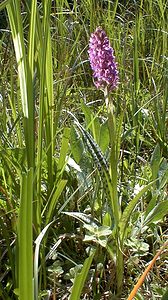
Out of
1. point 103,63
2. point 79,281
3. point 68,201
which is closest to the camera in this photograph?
point 79,281

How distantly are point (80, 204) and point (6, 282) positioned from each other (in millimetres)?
235

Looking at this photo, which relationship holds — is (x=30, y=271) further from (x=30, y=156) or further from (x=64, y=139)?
(x=64, y=139)

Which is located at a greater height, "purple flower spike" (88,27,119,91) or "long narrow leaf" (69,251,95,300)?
"purple flower spike" (88,27,119,91)

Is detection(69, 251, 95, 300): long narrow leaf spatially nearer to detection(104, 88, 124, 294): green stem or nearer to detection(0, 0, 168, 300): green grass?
detection(0, 0, 168, 300): green grass

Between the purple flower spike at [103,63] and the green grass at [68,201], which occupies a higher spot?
the purple flower spike at [103,63]

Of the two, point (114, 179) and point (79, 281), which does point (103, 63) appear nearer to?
point (114, 179)

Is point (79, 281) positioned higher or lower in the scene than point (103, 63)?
lower

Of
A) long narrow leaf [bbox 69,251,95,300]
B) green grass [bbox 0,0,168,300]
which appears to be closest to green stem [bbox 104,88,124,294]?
green grass [bbox 0,0,168,300]

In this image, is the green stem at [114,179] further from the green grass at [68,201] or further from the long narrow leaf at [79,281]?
the long narrow leaf at [79,281]

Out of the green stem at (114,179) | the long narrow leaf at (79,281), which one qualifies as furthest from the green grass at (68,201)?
the long narrow leaf at (79,281)

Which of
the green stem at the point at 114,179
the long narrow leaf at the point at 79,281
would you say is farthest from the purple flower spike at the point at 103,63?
the long narrow leaf at the point at 79,281

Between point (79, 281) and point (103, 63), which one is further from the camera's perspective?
point (103, 63)

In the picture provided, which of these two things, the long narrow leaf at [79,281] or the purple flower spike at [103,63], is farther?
the purple flower spike at [103,63]

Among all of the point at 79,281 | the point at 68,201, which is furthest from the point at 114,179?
the point at 79,281
